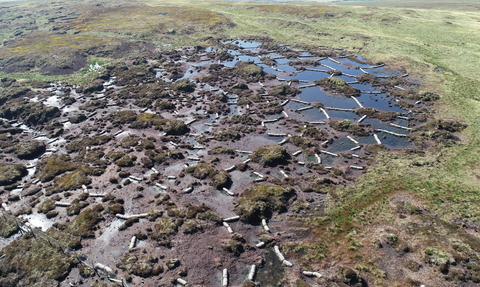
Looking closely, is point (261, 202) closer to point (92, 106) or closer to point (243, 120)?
point (243, 120)

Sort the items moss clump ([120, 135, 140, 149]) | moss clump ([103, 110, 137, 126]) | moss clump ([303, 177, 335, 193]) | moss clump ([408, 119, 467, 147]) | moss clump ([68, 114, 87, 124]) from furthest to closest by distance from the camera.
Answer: moss clump ([68, 114, 87, 124]), moss clump ([103, 110, 137, 126]), moss clump ([120, 135, 140, 149]), moss clump ([408, 119, 467, 147]), moss clump ([303, 177, 335, 193])

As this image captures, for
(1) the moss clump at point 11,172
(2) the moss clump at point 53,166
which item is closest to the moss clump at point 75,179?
(2) the moss clump at point 53,166

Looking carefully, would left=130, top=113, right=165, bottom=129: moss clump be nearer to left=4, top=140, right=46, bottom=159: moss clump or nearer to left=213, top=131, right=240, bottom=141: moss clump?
left=213, top=131, right=240, bottom=141: moss clump

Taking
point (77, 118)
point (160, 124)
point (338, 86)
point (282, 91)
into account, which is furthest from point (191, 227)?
point (338, 86)

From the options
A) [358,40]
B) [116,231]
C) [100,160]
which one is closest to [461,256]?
[116,231]

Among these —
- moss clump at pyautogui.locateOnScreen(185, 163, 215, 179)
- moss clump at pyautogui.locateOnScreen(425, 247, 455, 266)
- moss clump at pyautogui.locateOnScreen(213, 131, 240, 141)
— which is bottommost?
moss clump at pyautogui.locateOnScreen(425, 247, 455, 266)

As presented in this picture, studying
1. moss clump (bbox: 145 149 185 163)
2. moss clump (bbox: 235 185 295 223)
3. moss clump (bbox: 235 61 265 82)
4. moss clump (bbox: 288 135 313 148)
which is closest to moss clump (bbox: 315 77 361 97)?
moss clump (bbox: 235 61 265 82)

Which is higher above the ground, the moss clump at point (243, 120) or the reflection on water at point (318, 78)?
the reflection on water at point (318, 78)

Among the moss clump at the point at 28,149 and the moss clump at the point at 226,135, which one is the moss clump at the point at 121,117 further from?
the moss clump at the point at 226,135
